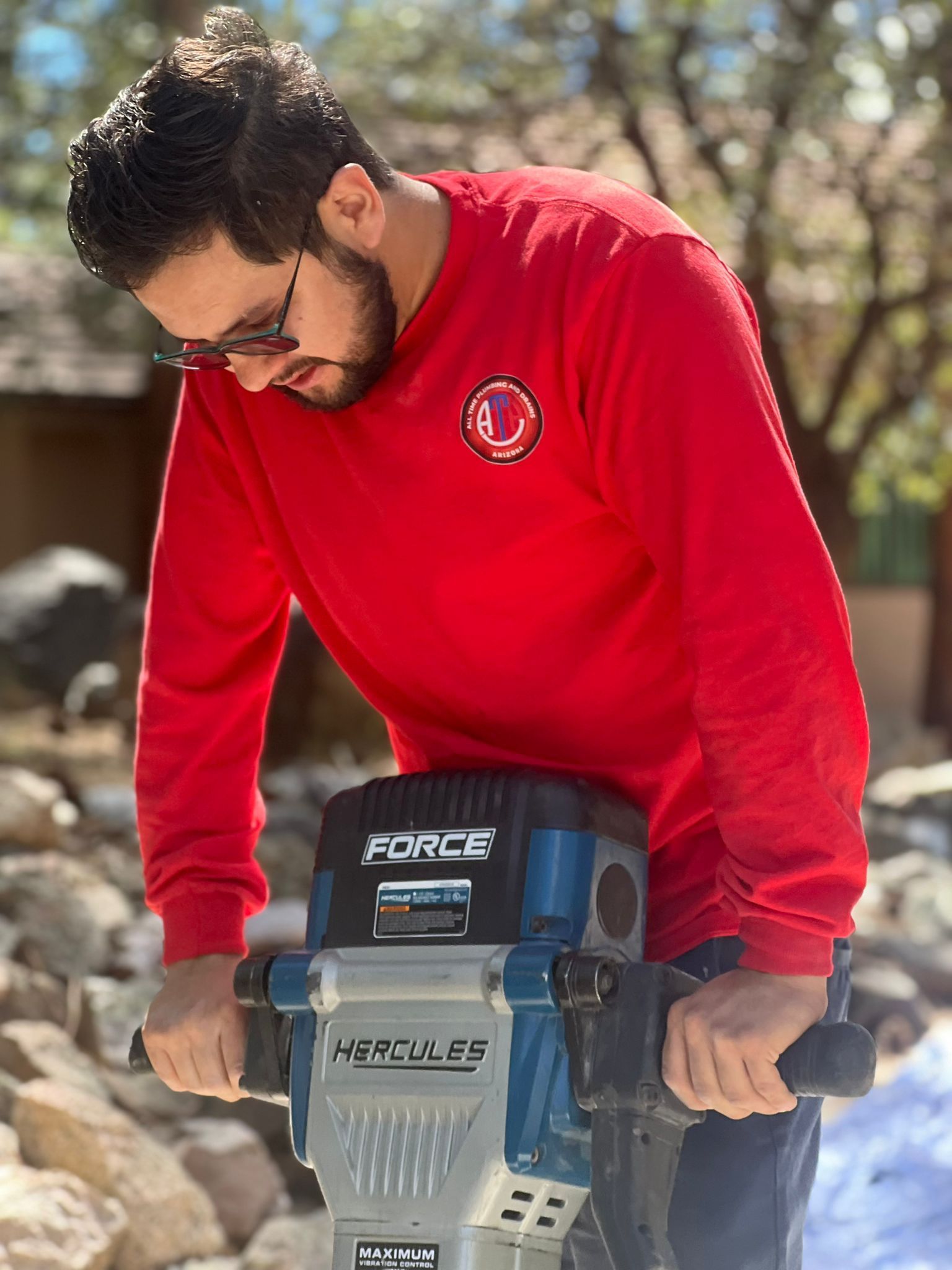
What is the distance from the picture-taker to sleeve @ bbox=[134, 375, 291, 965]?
2174mm

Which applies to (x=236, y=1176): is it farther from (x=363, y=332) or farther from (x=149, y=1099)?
(x=363, y=332)

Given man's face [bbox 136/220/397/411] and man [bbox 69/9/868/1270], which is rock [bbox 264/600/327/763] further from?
man's face [bbox 136/220/397/411]

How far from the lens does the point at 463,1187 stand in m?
1.62

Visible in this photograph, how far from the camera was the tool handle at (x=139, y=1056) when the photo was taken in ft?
6.75

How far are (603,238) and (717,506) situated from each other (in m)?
0.34

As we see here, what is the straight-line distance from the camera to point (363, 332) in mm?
1892

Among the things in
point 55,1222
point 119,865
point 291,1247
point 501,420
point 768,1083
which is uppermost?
point 501,420

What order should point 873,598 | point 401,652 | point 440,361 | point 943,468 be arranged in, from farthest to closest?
point 873,598, point 943,468, point 401,652, point 440,361

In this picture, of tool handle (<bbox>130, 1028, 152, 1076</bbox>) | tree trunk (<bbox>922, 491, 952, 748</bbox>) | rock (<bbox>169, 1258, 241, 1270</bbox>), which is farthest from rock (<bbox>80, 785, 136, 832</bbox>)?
tree trunk (<bbox>922, 491, 952, 748</bbox>)

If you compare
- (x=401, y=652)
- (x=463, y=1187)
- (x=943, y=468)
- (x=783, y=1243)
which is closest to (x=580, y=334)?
(x=401, y=652)

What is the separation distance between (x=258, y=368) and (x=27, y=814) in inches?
193

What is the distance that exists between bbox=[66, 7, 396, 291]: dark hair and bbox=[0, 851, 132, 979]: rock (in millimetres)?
3853

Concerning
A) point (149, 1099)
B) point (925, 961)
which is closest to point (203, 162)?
point (149, 1099)

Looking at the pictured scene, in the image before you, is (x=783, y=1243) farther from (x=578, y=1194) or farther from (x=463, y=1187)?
(x=463, y=1187)
